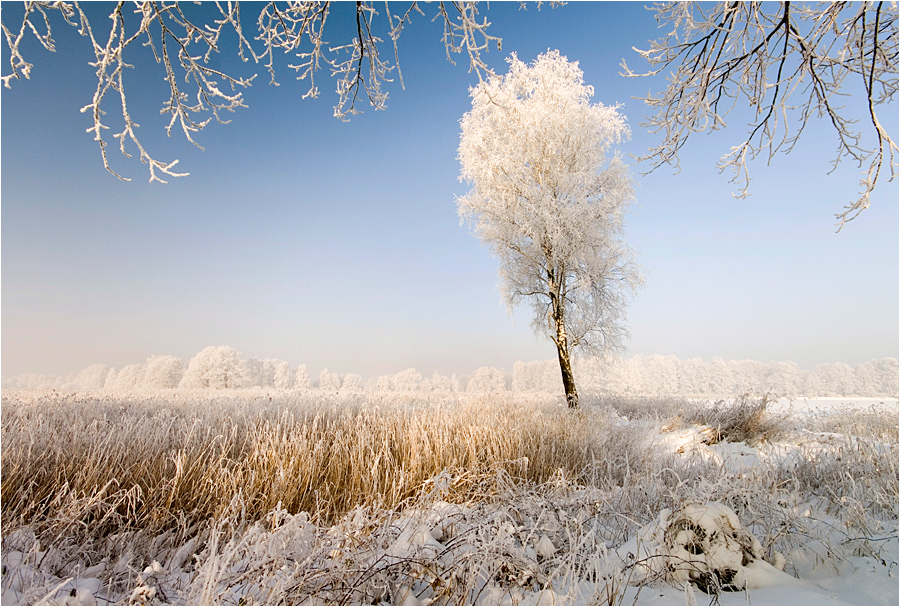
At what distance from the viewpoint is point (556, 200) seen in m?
10.1

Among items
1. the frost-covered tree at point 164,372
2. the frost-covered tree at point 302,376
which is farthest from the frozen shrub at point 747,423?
the frost-covered tree at point 302,376

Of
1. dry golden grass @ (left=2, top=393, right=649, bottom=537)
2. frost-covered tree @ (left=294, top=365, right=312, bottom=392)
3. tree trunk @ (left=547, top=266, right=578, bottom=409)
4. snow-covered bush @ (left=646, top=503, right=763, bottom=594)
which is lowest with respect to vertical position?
frost-covered tree @ (left=294, top=365, right=312, bottom=392)

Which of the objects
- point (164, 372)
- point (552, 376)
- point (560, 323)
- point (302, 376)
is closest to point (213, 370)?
point (164, 372)

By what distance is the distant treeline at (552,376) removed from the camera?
3100cm

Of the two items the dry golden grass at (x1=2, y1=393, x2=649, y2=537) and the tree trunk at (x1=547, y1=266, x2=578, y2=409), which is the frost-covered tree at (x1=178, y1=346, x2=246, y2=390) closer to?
the dry golden grass at (x1=2, y1=393, x2=649, y2=537)

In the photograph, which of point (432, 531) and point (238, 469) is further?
point (238, 469)

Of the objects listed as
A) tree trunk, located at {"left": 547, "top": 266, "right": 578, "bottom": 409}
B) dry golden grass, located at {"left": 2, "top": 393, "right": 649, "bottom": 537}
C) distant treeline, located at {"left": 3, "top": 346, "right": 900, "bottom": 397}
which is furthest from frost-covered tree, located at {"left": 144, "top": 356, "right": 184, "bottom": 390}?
tree trunk, located at {"left": 547, "top": 266, "right": 578, "bottom": 409}

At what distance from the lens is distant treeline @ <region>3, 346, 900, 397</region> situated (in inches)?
1220

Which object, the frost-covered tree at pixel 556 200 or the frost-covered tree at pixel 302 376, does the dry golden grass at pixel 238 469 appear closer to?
the frost-covered tree at pixel 556 200

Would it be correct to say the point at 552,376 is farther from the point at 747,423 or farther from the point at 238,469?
the point at 238,469

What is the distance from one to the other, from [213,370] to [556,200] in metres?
40.3

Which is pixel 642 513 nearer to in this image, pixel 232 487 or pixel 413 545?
pixel 413 545

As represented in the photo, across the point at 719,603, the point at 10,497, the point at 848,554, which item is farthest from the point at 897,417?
the point at 10,497

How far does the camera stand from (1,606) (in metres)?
1.62
